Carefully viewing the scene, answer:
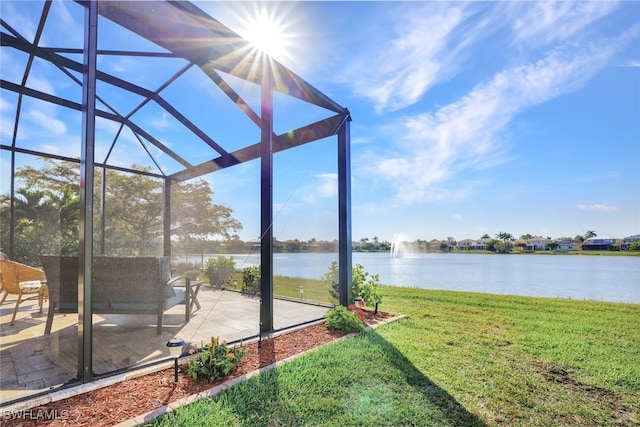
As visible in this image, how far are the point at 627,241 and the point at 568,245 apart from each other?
5193 millimetres

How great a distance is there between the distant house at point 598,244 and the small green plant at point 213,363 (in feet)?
87.1

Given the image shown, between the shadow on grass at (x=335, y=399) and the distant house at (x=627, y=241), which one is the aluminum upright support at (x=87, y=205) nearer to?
the shadow on grass at (x=335, y=399)

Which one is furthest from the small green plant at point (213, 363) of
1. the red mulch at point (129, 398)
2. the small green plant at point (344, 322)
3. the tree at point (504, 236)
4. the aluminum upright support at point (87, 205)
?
the tree at point (504, 236)

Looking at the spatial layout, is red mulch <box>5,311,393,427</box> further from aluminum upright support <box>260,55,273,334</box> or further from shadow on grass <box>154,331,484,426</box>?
aluminum upright support <box>260,55,273,334</box>

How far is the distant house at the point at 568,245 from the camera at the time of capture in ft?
71.2

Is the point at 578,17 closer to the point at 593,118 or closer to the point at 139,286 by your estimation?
the point at 593,118

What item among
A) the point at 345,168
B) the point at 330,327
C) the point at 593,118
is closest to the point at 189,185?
the point at 345,168

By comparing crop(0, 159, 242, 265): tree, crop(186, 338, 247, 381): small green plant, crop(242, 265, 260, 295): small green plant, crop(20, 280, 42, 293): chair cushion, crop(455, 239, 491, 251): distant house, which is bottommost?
crop(455, 239, 491, 251): distant house

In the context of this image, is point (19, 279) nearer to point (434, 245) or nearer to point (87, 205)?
point (87, 205)

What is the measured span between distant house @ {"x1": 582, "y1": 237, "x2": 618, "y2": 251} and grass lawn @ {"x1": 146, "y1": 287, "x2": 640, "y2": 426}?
74.5 ft

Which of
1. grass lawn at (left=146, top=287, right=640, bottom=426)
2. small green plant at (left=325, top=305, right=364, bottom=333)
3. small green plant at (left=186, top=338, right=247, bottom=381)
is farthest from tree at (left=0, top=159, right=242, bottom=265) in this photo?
grass lawn at (left=146, top=287, right=640, bottom=426)

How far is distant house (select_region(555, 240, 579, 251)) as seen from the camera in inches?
854

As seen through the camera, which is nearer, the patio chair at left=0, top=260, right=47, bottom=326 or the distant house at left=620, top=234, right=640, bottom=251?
the patio chair at left=0, top=260, right=47, bottom=326

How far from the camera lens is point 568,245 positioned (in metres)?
21.9
